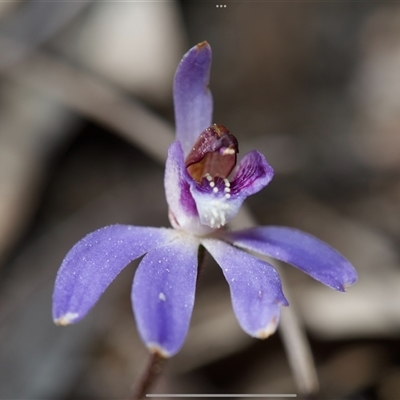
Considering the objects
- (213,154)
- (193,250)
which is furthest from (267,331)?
(213,154)

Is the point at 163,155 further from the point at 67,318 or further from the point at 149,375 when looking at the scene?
the point at 67,318

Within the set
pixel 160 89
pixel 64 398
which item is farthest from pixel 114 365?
pixel 160 89

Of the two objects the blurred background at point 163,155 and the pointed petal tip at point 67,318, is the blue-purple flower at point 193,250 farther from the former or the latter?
the blurred background at point 163,155

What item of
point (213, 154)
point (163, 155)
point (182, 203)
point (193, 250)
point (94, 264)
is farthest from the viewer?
point (163, 155)

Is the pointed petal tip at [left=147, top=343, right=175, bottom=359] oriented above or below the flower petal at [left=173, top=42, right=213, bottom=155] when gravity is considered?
below

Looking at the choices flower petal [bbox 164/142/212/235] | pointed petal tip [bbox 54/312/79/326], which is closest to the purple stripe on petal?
flower petal [bbox 164/142/212/235]

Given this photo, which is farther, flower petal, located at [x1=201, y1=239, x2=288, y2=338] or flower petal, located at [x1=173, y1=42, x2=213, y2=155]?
flower petal, located at [x1=173, y1=42, x2=213, y2=155]

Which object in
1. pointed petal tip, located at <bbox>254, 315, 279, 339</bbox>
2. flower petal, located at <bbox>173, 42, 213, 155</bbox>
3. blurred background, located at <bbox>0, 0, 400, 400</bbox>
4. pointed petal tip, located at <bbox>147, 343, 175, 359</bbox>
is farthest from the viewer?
blurred background, located at <bbox>0, 0, 400, 400</bbox>

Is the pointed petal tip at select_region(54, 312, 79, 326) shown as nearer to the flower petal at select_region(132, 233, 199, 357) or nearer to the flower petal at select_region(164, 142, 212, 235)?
the flower petal at select_region(132, 233, 199, 357)
